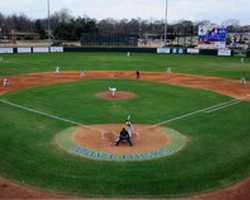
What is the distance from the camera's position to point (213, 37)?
8131 centimetres

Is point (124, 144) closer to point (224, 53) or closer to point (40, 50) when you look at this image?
point (224, 53)

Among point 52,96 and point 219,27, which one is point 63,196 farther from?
point 219,27

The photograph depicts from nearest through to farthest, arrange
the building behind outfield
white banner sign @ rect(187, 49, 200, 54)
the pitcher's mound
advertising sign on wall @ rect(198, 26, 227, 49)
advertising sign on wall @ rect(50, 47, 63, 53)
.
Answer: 1. the pitcher's mound
2. white banner sign @ rect(187, 49, 200, 54)
3. advertising sign on wall @ rect(50, 47, 63, 53)
4. advertising sign on wall @ rect(198, 26, 227, 49)
5. the building behind outfield

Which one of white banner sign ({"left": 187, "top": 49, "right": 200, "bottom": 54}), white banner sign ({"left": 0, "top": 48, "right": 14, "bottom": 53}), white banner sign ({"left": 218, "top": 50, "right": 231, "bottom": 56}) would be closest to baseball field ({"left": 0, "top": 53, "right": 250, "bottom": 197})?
white banner sign ({"left": 0, "top": 48, "right": 14, "bottom": 53})

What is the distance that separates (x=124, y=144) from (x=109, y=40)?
8046cm

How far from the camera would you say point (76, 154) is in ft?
45.3

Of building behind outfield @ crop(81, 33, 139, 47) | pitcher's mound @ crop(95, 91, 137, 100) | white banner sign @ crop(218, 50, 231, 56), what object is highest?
building behind outfield @ crop(81, 33, 139, 47)

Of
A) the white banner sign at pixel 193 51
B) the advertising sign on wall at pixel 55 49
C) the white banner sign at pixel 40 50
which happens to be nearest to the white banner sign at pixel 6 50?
the white banner sign at pixel 40 50

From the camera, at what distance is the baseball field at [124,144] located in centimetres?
1134

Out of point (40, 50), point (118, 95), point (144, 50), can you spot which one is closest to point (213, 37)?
point (144, 50)

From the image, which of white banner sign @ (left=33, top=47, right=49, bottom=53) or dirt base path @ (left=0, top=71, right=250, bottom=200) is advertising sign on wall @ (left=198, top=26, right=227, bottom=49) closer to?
white banner sign @ (left=33, top=47, right=49, bottom=53)

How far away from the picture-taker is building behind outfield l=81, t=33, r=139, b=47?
9100 cm

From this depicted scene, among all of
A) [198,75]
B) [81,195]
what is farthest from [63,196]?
[198,75]

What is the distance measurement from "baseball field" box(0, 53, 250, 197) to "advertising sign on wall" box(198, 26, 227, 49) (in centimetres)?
5428
